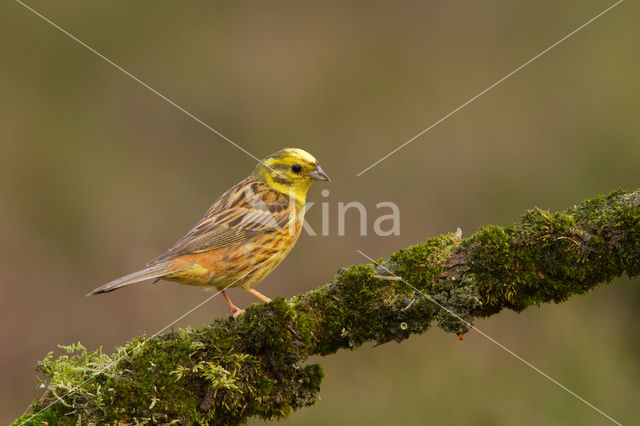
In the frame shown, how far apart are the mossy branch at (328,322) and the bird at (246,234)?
1103 millimetres

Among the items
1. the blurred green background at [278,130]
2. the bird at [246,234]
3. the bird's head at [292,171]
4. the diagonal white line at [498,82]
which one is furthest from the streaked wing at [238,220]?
the diagonal white line at [498,82]

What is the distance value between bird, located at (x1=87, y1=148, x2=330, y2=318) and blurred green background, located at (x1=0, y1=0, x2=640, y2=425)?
5.24ft

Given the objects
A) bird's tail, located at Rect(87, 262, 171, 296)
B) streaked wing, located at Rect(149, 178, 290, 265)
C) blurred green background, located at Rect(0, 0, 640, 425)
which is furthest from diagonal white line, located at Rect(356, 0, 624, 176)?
bird's tail, located at Rect(87, 262, 171, 296)

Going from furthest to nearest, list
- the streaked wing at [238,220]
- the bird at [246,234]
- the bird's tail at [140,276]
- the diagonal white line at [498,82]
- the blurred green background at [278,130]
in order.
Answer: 1. the diagonal white line at [498,82]
2. the blurred green background at [278,130]
3. the streaked wing at [238,220]
4. the bird at [246,234]
5. the bird's tail at [140,276]

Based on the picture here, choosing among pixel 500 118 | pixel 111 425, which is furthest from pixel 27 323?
pixel 500 118

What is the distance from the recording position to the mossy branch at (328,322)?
3508 millimetres

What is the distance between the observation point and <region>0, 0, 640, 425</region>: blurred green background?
29.4 feet

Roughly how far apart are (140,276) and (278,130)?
6.60 meters

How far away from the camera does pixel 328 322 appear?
13.2ft

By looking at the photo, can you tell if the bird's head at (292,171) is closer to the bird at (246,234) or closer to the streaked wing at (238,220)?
the bird at (246,234)

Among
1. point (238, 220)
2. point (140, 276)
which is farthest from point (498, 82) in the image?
point (140, 276)

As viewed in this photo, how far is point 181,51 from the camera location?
12148mm

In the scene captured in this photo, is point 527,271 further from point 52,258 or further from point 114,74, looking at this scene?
point 114,74

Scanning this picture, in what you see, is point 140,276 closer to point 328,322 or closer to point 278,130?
point 328,322
